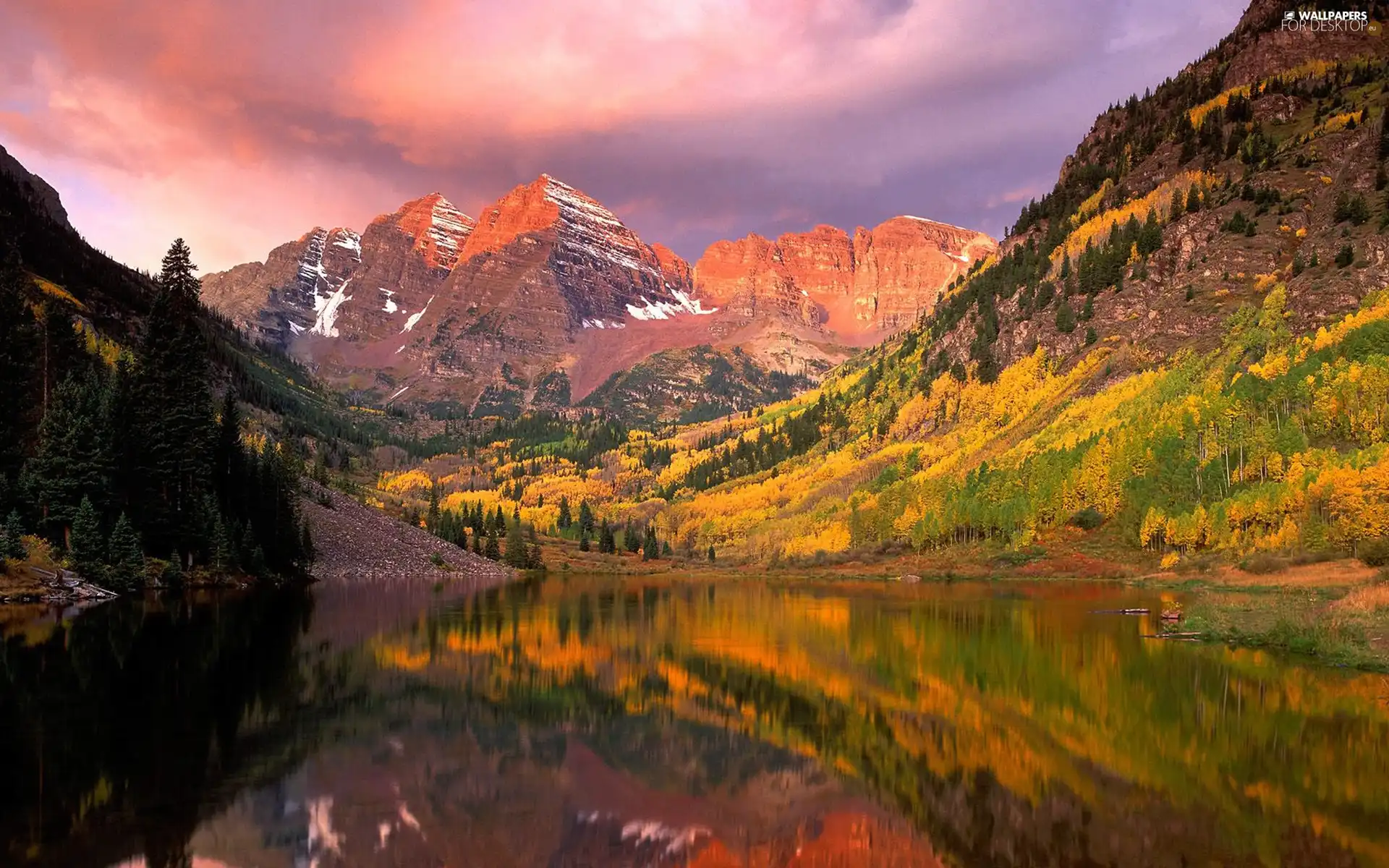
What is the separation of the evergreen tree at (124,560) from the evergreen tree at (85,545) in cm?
116

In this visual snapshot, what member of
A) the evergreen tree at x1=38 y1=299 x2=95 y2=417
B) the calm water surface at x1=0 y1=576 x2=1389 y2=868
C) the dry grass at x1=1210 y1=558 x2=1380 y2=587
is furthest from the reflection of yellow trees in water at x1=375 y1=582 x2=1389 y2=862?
the evergreen tree at x1=38 y1=299 x2=95 y2=417

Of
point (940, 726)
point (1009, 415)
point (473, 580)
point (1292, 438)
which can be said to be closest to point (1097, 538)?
Answer: point (1292, 438)

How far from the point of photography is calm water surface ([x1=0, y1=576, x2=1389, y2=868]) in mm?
17078

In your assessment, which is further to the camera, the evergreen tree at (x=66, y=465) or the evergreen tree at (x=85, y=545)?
the evergreen tree at (x=66, y=465)

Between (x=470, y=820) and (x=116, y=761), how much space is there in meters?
9.31

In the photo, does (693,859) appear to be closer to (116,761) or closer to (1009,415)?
(116,761)

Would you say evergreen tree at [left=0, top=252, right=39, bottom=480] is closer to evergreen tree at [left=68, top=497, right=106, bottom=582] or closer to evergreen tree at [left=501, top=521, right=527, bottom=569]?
evergreen tree at [left=68, top=497, right=106, bottom=582]

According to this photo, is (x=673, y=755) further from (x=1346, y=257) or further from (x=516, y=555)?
(x=516, y=555)

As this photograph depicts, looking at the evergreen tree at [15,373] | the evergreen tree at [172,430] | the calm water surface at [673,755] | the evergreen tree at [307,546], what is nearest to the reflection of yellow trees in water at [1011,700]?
the calm water surface at [673,755]

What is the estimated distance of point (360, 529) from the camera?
470ft

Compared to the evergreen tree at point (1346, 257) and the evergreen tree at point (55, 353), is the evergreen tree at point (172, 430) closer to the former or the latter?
the evergreen tree at point (55, 353)

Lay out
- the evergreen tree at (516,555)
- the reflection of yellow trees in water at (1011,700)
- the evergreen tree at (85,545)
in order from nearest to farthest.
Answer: the reflection of yellow trees in water at (1011,700) < the evergreen tree at (85,545) < the evergreen tree at (516,555)

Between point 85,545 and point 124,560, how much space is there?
3383 millimetres

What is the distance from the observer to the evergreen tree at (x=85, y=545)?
6562 centimetres
